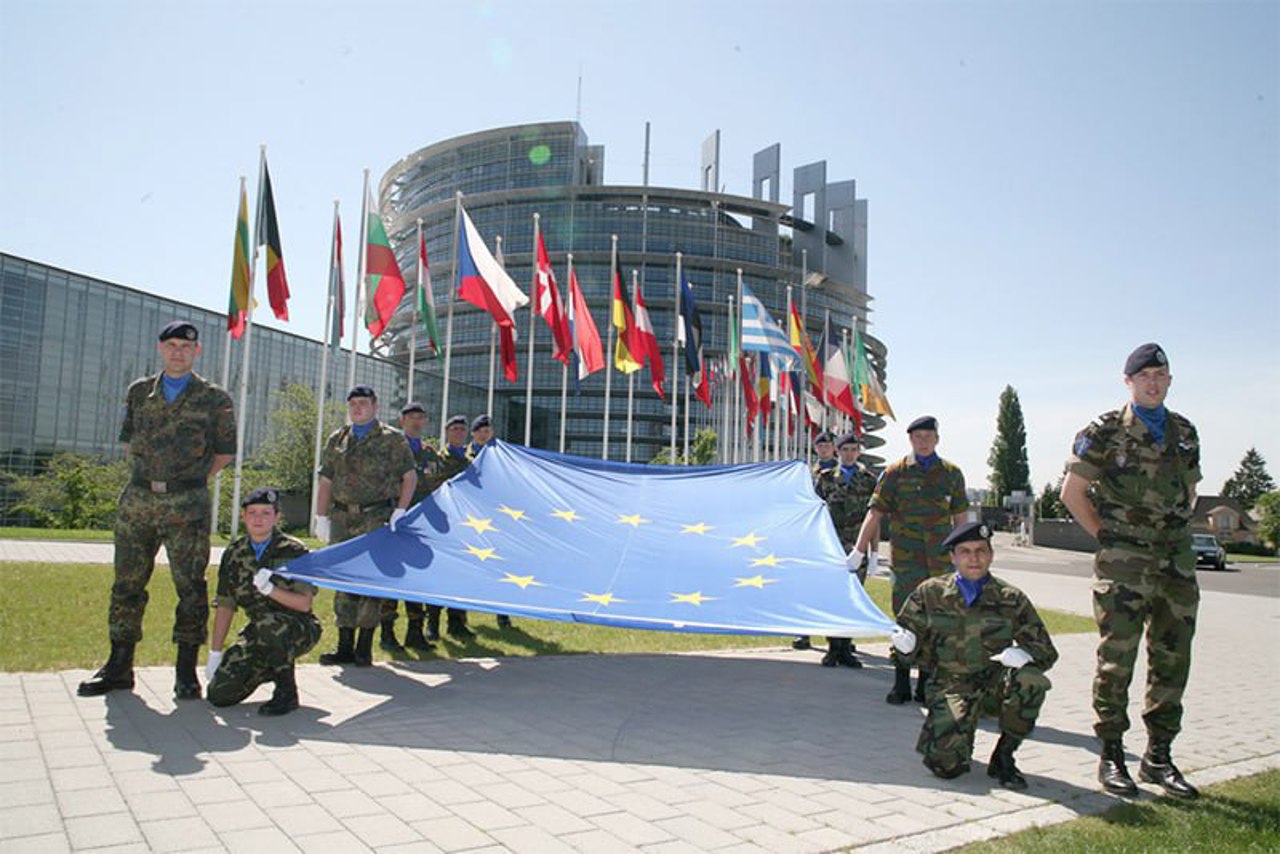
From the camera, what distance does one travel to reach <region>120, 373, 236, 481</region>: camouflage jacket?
231 inches

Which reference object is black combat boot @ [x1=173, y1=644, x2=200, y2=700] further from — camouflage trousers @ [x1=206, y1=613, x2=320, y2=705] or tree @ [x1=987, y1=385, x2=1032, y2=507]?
tree @ [x1=987, y1=385, x2=1032, y2=507]

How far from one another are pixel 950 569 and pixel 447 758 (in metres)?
4.31

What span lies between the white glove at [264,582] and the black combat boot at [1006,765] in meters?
4.60

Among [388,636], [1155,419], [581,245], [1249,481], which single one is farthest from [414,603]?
[1249,481]

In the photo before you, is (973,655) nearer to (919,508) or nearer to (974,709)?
(974,709)

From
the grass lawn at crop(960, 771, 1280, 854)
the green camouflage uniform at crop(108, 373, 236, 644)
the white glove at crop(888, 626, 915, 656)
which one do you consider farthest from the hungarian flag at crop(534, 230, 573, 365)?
the grass lawn at crop(960, 771, 1280, 854)

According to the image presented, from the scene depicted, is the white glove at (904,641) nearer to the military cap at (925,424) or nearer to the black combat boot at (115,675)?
the military cap at (925,424)

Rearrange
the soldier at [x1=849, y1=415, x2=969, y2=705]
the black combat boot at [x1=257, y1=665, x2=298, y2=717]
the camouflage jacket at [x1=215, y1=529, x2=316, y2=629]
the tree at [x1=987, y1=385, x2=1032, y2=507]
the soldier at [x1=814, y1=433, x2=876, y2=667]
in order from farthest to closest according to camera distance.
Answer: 1. the tree at [x1=987, y1=385, x2=1032, y2=507]
2. the soldier at [x1=814, y1=433, x2=876, y2=667]
3. the soldier at [x1=849, y1=415, x2=969, y2=705]
4. the camouflage jacket at [x1=215, y1=529, x2=316, y2=629]
5. the black combat boot at [x1=257, y1=665, x2=298, y2=717]

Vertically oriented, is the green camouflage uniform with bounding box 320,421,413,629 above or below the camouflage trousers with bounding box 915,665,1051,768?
above

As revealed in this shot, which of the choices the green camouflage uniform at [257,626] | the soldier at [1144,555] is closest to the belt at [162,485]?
the green camouflage uniform at [257,626]

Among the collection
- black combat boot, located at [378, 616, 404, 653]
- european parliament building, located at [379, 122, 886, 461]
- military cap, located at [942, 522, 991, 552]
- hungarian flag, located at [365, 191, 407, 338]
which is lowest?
black combat boot, located at [378, 616, 404, 653]

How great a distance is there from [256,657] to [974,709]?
4.48 meters

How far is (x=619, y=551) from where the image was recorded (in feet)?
22.8

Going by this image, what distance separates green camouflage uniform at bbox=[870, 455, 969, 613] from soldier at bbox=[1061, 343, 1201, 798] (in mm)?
1862
